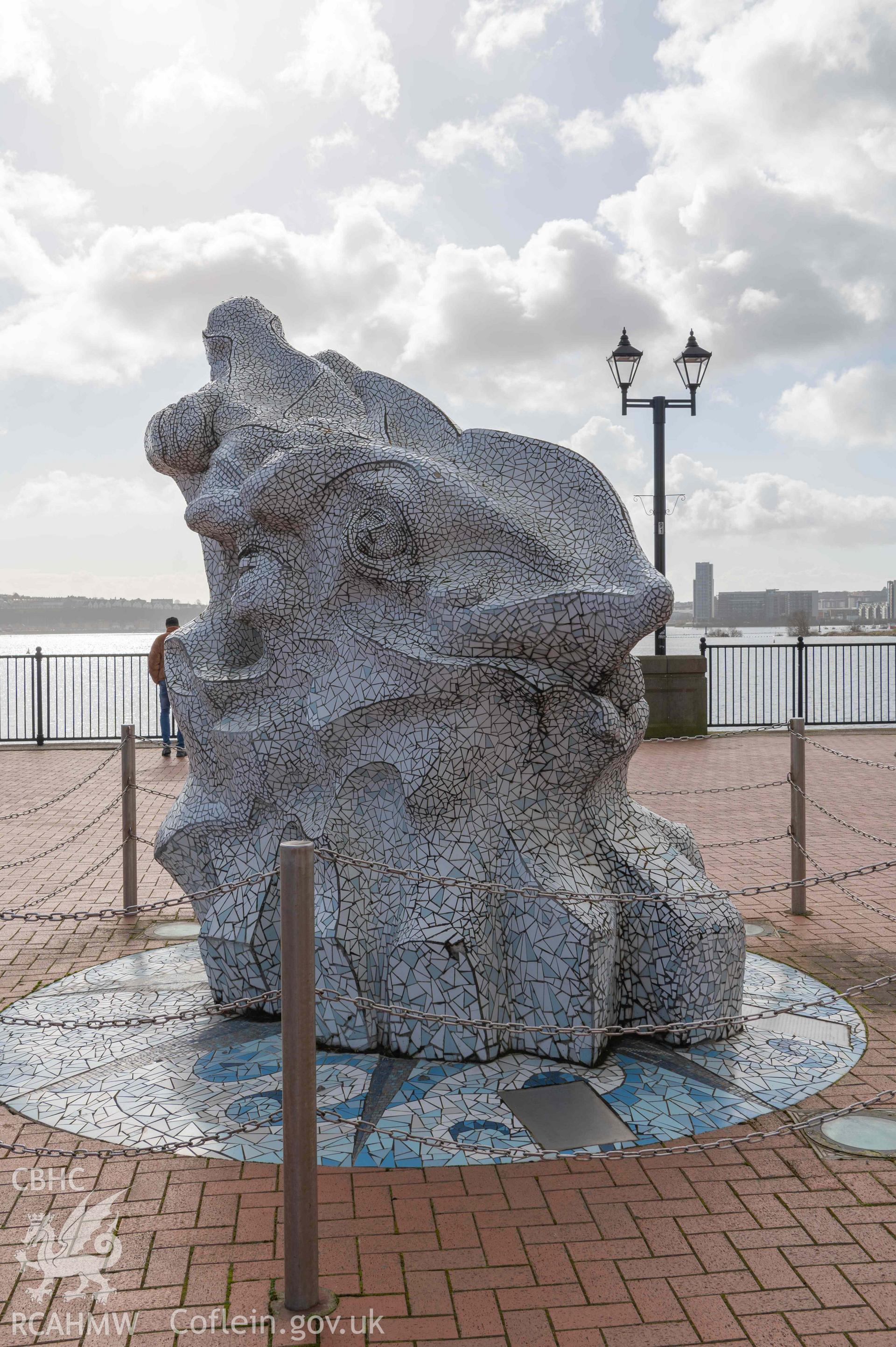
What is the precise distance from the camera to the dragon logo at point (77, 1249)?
3182mm

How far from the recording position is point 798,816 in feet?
25.1

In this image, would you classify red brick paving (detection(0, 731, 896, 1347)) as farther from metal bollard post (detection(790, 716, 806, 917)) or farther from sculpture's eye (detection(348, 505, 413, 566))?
sculpture's eye (detection(348, 505, 413, 566))

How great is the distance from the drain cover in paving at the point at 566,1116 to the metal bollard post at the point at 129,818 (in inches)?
158

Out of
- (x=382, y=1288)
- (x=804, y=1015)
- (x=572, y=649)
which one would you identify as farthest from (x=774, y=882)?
(x=382, y=1288)

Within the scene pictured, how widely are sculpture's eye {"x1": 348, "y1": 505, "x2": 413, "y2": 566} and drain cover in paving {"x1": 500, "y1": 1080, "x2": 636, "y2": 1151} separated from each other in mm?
2506

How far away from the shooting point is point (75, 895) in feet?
26.0

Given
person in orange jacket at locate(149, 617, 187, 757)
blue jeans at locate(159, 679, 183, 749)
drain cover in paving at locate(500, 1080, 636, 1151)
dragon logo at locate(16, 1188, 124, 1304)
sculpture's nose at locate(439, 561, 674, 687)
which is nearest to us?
dragon logo at locate(16, 1188, 124, 1304)

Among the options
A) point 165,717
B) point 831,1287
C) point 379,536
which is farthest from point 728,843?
point 165,717

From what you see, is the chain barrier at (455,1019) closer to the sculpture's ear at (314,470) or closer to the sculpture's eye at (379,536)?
the sculpture's eye at (379,536)

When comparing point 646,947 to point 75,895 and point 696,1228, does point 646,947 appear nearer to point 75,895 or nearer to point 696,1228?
point 696,1228

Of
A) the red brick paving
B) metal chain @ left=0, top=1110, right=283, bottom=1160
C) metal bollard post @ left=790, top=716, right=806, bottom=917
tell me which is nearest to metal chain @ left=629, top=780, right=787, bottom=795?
metal bollard post @ left=790, top=716, right=806, bottom=917

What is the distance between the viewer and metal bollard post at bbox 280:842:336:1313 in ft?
9.71

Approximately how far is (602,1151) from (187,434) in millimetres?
4273
